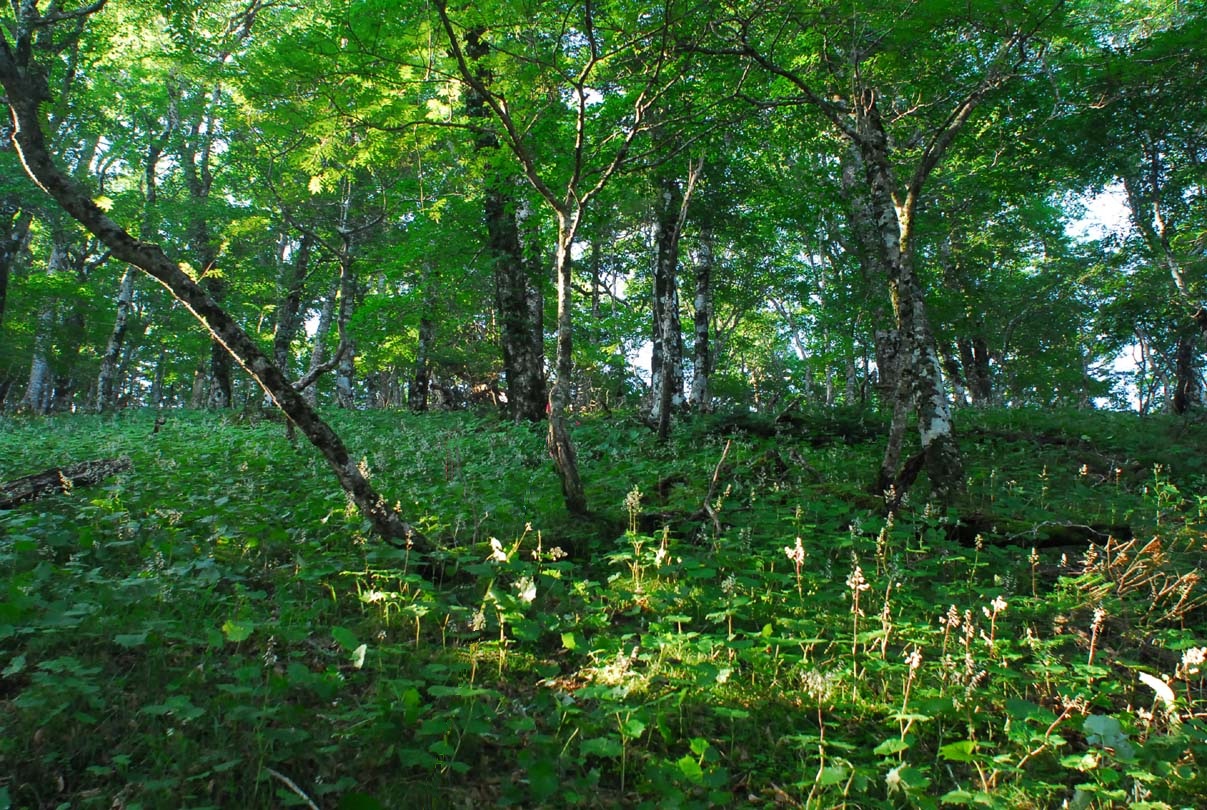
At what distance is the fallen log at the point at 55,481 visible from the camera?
5.82 m

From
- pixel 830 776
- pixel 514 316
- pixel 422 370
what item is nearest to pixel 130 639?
pixel 830 776

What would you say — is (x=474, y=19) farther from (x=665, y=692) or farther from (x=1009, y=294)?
(x=1009, y=294)

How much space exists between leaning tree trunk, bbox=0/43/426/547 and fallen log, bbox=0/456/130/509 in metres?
2.90

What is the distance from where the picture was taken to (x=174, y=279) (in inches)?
186

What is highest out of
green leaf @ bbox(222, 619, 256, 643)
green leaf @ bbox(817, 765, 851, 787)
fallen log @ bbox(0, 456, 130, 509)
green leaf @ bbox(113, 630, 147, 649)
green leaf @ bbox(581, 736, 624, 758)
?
fallen log @ bbox(0, 456, 130, 509)

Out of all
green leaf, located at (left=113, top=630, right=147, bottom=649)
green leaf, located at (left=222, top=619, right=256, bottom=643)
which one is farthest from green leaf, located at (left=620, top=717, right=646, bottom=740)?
green leaf, located at (left=113, top=630, right=147, bottom=649)

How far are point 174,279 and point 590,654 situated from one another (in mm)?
4318

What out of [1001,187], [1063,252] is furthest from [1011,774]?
[1063,252]

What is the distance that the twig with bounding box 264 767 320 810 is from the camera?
2.39m

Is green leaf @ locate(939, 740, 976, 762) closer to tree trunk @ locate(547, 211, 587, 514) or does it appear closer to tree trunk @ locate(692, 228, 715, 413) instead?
tree trunk @ locate(547, 211, 587, 514)

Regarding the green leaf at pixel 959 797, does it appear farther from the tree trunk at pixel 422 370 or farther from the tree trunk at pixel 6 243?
the tree trunk at pixel 6 243

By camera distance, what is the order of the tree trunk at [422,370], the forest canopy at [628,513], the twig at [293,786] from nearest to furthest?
the twig at [293,786]
the forest canopy at [628,513]
the tree trunk at [422,370]

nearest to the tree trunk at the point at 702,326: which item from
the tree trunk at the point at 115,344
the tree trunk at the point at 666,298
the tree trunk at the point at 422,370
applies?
the tree trunk at the point at 666,298

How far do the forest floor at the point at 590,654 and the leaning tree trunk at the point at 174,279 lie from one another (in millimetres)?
389
